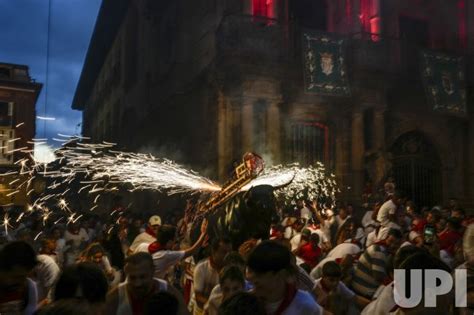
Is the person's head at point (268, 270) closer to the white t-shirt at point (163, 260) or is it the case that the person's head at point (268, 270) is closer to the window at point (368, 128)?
the white t-shirt at point (163, 260)

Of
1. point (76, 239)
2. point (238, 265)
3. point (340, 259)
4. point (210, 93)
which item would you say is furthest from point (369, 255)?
point (210, 93)

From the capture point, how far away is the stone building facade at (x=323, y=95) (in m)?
15.1

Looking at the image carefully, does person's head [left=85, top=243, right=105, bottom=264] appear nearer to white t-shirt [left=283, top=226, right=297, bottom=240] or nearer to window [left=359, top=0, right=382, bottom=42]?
white t-shirt [left=283, top=226, right=297, bottom=240]

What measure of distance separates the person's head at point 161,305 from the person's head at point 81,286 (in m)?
0.57

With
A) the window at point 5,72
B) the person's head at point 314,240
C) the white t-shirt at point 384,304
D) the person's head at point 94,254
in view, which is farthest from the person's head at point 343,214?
the window at point 5,72

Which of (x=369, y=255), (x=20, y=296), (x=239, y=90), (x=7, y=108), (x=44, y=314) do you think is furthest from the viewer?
(x=7, y=108)

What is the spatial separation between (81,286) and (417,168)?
1625 centimetres

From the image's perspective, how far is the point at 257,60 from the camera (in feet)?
49.3

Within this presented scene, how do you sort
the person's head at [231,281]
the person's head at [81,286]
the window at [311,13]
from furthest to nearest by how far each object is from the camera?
the window at [311,13] → the person's head at [231,281] → the person's head at [81,286]

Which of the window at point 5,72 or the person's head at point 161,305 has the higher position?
the window at point 5,72

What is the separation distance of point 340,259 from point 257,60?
30.9 feet

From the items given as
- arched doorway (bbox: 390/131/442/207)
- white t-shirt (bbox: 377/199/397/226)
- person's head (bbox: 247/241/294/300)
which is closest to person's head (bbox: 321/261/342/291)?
person's head (bbox: 247/241/294/300)

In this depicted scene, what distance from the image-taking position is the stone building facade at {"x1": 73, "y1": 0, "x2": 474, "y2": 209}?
1509cm

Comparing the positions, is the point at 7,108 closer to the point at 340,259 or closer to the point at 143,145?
the point at 143,145
